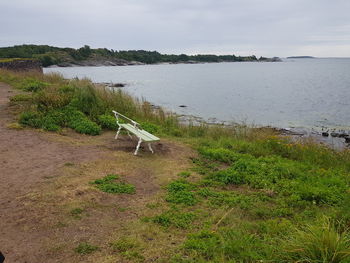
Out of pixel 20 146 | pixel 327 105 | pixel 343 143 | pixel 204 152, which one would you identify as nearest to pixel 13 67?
pixel 20 146

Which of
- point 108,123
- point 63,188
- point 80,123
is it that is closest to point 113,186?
point 63,188

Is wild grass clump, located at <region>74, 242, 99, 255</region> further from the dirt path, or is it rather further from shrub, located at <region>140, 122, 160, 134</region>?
shrub, located at <region>140, 122, 160, 134</region>

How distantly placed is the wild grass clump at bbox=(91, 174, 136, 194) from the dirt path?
16cm

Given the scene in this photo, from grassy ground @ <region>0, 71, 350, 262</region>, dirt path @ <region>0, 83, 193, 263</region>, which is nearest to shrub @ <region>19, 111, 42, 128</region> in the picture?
grassy ground @ <region>0, 71, 350, 262</region>

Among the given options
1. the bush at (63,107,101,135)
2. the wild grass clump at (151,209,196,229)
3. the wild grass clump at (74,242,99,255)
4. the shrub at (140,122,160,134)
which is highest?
the bush at (63,107,101,135)

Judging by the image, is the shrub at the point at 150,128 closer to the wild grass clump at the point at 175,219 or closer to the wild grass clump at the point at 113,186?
the wild grass clump at the point at 113,186

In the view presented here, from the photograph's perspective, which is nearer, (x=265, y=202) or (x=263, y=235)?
(x=263, y=235)

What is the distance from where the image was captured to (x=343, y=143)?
14172mm

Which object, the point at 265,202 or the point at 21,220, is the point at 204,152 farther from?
the point at 21,220

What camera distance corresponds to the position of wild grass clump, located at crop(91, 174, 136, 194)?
5.44 metres

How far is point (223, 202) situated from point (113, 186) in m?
2.01

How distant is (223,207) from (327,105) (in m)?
25.1

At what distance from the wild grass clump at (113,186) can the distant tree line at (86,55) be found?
6937 centimetres

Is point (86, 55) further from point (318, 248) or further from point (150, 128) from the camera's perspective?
point (318, 248)
